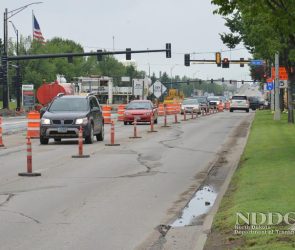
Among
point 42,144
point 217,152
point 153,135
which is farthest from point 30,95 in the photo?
point 217,152

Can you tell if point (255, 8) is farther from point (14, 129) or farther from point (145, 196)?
point (14, 129)

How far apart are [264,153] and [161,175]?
4229 mm

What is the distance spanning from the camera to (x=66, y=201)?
39.2ft

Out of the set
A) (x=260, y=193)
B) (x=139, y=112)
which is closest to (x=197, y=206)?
(x=260, y=193)

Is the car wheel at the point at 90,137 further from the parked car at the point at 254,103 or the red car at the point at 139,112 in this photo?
the parked car at the point at 254,103

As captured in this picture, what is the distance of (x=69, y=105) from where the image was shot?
2619 centimetres

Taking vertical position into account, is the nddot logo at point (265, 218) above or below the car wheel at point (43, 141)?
above

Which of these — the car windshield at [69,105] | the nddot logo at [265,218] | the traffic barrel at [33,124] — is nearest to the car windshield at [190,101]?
the traffic barrel at [33,124]

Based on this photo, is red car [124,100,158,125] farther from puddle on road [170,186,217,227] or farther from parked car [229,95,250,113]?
parked car [229,95,250,113]

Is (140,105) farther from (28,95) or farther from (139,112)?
(28,95)

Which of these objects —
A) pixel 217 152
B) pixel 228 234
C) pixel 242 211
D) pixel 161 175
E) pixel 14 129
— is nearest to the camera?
pixel 228 234

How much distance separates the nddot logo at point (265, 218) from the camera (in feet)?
28.8

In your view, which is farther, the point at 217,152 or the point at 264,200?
the point at 217,152

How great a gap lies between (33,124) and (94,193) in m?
16.4
